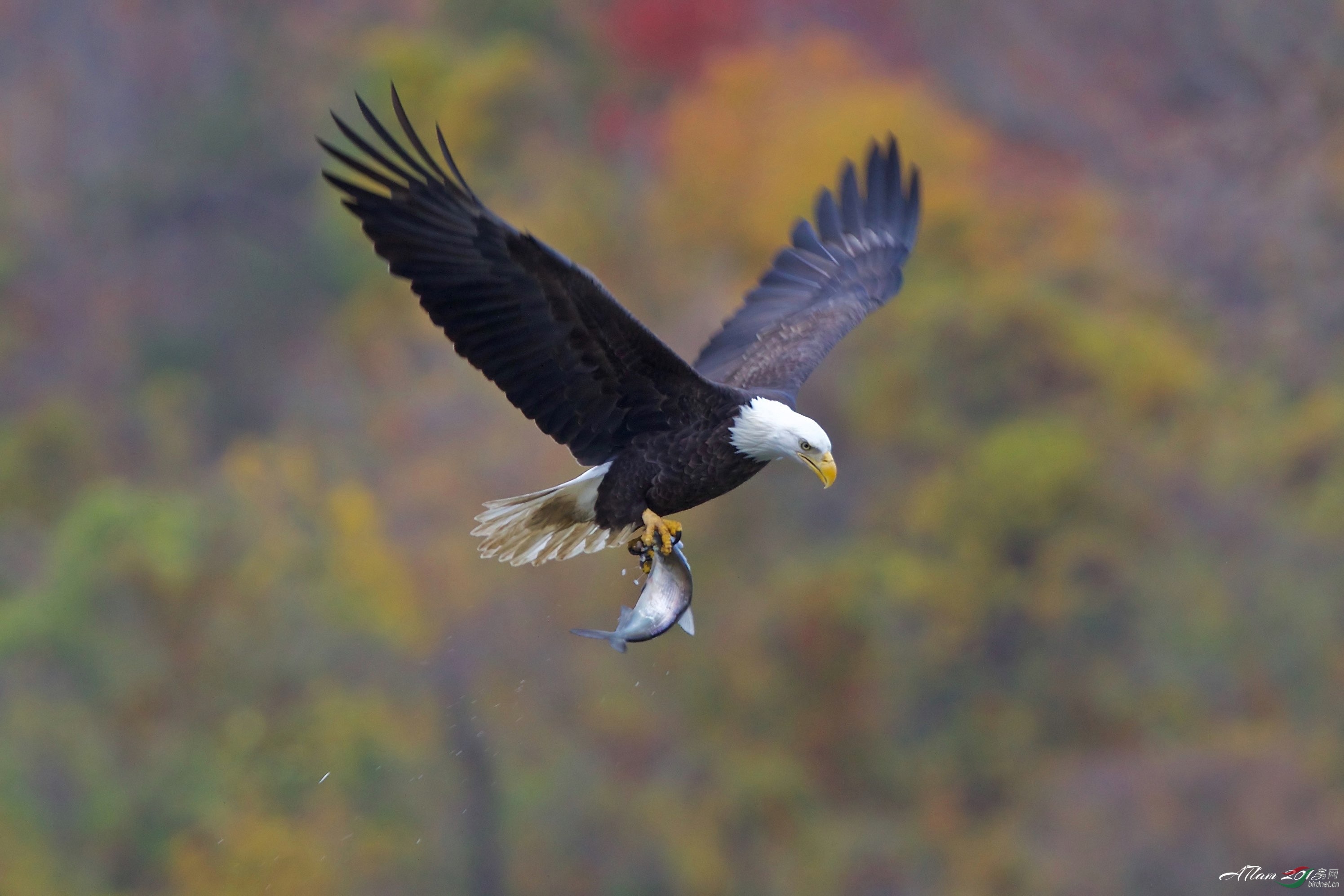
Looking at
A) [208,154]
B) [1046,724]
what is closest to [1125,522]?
[1046,724]

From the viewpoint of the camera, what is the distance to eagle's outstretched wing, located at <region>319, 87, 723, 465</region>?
6820 millimetres

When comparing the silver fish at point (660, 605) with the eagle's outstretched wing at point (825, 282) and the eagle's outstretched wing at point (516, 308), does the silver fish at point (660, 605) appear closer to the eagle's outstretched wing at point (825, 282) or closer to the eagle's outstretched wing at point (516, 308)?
the eagle's outstretched wing at point (516, 308)

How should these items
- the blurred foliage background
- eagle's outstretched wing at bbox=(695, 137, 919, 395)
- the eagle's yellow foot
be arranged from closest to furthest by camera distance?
the eagle's yellow foot → eagle's outstretched wing at bbox=(695, 137, 919, 395) → the blurred foliage background

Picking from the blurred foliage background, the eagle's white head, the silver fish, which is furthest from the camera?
the blurred foliage background

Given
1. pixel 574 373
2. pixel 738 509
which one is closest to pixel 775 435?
pixel 574 373

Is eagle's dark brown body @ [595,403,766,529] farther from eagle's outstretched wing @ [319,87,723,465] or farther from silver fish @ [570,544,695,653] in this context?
silver fish @ [570,544,695,653]

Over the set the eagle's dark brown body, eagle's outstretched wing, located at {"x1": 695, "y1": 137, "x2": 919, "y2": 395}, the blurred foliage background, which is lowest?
the eagle's dark brown body

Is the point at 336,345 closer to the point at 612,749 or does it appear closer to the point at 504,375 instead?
the point at 612,749

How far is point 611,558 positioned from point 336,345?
50.4ft

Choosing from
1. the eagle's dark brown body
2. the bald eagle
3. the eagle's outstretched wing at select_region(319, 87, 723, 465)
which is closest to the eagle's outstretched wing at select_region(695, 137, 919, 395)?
the bald eagle

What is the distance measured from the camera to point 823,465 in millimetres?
7363

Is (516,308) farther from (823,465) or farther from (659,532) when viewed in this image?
(823,465)

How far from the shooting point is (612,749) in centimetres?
2491

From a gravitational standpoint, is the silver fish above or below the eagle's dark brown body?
below
